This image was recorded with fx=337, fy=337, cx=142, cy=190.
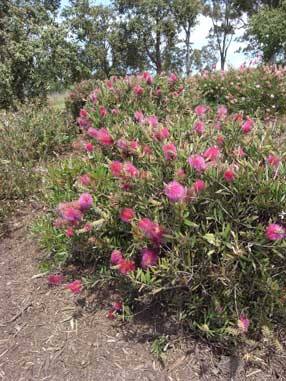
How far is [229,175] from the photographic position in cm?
154

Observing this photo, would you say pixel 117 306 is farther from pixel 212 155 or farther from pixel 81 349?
pixel 212 155

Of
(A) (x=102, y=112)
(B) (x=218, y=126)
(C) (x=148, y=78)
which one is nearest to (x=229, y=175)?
(B) (x=218, y=126)

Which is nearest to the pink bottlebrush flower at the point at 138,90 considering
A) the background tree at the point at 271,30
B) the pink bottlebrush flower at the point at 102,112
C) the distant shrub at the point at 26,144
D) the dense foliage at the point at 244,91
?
the pink bottlebrush flower at the point at 102,112

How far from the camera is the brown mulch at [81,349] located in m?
1.69

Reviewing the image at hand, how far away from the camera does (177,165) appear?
178 centimetres

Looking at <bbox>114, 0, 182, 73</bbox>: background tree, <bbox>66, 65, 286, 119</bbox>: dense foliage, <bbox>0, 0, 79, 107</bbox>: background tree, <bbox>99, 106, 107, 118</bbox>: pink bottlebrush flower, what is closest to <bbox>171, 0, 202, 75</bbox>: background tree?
<bbox>114, 0, 182, 73</bbox>: background tree

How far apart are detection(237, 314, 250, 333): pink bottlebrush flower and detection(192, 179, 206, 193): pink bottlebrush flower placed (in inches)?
24.6

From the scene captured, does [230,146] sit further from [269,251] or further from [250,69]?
[250,69]

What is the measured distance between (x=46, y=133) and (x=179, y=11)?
69.4ft

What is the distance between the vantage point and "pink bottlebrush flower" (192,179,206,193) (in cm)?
159

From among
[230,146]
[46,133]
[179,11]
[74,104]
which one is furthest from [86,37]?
[230,146]

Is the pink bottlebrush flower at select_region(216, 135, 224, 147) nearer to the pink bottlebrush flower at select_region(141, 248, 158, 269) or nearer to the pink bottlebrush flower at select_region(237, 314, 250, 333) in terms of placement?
the pink bottlebrush flower at select_region(141, 248, 158, 269)

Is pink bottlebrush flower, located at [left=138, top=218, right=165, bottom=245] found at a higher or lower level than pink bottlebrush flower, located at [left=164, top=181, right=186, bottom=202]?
lower

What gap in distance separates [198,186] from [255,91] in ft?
16.5
